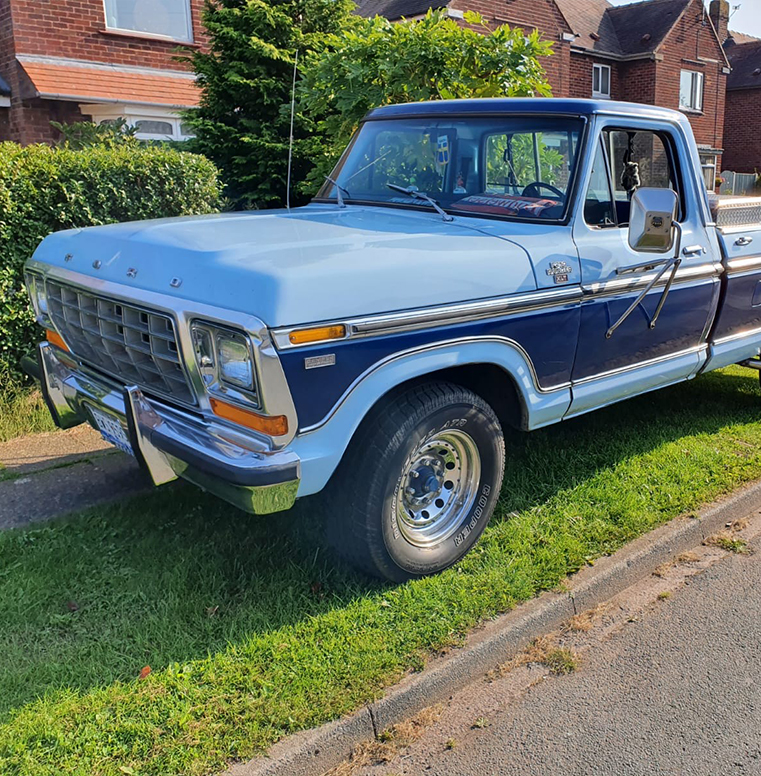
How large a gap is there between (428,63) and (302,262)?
479 cm

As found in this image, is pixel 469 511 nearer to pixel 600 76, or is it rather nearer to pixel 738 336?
pixel 738 336

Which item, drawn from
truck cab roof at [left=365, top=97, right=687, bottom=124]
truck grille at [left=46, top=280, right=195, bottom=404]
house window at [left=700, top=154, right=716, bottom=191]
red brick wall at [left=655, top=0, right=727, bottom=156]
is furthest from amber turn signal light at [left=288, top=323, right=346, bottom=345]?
house window at [left=700, top=154, right=716, bottom=191]

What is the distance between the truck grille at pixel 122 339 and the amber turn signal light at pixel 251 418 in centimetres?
17

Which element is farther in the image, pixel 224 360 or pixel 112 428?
pixel 112 428

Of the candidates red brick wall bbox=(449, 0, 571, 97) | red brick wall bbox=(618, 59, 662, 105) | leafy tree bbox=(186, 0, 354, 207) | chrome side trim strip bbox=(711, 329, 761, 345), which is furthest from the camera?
red brick wall bbox=(618, 59, 662, 105)

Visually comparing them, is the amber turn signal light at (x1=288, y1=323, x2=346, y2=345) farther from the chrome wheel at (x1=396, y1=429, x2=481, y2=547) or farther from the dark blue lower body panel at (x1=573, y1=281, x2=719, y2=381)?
the dark blue lower body panel at (x1=573, y1=281, x2=719, y2=381)

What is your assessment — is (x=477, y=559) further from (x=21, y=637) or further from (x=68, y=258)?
(x=68, y=258)

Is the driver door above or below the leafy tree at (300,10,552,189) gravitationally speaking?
below

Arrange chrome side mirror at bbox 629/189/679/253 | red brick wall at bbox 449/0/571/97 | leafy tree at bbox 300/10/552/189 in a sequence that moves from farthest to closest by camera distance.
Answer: red brick wall at bbox 449/0/571/97 < leafy tree at bbox 300/10/552/189 < chrome side mirror at bbox 629/189/679/253

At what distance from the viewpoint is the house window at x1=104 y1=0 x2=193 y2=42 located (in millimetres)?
13086

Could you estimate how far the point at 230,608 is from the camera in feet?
10.8

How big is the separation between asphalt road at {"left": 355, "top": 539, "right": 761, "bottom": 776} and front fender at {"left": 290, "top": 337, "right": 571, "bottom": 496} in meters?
1.05

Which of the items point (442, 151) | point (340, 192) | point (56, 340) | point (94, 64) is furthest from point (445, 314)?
point (94, 64)

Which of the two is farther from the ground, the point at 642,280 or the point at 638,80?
the point at 638,80
